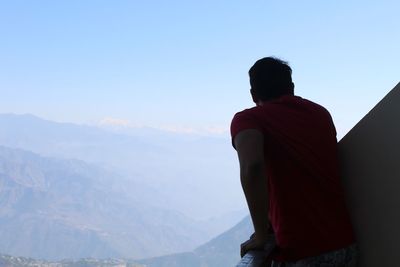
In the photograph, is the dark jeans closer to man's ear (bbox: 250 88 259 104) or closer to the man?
the man

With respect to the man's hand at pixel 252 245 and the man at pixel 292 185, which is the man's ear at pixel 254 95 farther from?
the man's hand at pixel 252 245

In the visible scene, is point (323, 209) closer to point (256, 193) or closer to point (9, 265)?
point (256, 193)

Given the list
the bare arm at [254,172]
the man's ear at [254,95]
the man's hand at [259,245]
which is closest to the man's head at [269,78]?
the man's ear at [254,95]

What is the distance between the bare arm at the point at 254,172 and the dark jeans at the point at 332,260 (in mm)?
220

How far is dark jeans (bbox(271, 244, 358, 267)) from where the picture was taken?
1.90 meters

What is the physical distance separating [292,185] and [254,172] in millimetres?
227

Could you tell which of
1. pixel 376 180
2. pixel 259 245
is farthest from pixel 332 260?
pixel 376 180

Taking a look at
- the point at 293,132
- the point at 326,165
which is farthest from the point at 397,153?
the point at 293,132

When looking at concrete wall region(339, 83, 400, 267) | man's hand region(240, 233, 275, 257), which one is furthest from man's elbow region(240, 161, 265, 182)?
concrete wall region(339, 83, 400, 267)

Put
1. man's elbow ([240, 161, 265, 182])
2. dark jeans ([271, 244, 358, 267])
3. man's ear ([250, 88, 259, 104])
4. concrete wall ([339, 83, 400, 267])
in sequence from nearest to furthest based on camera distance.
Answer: man's elbow ([240, 161, 265, 182]) → dark jeans ([271, 244, 358, 267]) → concrete wall ([339, 83, 400, 267]) → man's ear ([250, 88, 259, 104])

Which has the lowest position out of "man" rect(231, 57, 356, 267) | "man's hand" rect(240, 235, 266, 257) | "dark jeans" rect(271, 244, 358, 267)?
"dark jeans" rect(271, 244, 358, 267)

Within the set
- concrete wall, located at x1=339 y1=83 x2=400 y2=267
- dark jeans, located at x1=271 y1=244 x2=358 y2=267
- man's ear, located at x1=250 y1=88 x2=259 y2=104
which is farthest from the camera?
man's ear, located at x1=250 y1=88 x2=259 y2=104

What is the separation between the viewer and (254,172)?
5.90 feet

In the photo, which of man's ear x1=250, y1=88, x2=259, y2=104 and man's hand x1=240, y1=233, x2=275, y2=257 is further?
man's ear x1=250, y1=88, x2=259, y2=104
